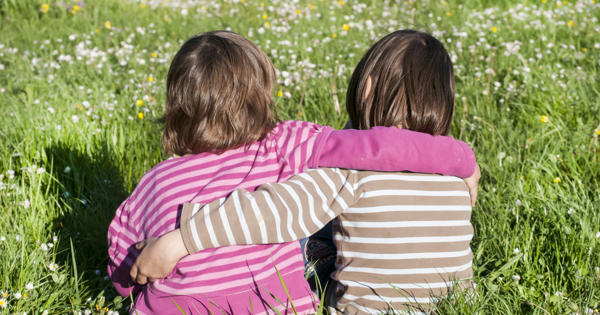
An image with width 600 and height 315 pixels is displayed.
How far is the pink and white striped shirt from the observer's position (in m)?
1.79

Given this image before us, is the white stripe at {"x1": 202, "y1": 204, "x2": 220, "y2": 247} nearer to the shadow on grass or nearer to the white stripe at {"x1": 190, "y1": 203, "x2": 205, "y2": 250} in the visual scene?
the white stripe at {"x1": 190, "y1": 203, "x2": 205, "y2": 250}

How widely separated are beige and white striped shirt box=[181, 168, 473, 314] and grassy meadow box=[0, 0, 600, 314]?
16cm

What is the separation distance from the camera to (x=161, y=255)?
68.2 inches

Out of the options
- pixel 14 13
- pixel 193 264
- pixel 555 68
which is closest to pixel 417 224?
pixel 193 264

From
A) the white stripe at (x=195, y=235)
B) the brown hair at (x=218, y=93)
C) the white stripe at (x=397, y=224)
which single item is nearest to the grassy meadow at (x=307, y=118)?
the white stripe at (x=397, y=224)

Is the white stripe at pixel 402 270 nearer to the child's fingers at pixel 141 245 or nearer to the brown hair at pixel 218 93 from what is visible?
the brown hair at pixel 218 93

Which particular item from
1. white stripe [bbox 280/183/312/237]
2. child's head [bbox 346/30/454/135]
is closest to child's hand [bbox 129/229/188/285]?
white stripe [bbox 280/183/312/237]

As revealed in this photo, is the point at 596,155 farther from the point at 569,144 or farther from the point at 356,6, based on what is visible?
the point at 356,6

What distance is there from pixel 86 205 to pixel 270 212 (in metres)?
1.55

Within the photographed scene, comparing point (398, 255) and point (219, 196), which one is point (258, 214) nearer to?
point (219, 196)

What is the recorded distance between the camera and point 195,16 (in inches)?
237

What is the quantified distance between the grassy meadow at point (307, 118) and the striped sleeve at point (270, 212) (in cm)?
56

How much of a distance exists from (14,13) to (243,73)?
5.29 m

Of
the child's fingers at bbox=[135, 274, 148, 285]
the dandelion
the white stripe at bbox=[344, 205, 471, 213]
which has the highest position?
the white stripe at bbox=[344, 205, 471, 213]
